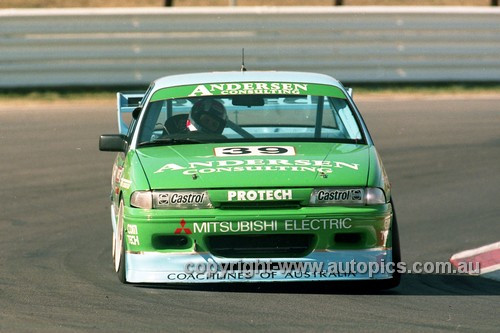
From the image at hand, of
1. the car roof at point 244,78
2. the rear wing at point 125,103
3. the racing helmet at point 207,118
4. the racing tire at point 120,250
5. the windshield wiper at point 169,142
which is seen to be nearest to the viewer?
the racing tire at point 120,250

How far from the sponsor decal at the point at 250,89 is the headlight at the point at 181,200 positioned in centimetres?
149

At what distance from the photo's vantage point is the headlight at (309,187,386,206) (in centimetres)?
739

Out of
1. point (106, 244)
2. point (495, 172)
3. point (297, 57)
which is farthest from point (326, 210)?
point (297, 57)

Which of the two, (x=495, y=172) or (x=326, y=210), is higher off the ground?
(x=326, y=210)

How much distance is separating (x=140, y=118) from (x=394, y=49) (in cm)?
1058

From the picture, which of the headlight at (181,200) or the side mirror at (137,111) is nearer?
the headlight at (181,200)

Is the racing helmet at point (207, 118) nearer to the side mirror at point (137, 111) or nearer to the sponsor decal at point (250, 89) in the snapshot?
the sponsor decal at point (250, 89)

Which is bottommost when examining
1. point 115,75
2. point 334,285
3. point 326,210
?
point 115,75

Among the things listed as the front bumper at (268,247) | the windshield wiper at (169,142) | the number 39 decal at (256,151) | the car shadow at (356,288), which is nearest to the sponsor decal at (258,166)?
the number 39 decal at (256,151)

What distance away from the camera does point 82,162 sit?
1337 centimetres

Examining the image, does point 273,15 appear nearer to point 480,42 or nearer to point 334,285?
point 480,42

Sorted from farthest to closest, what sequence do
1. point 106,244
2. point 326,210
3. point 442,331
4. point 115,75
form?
1. point 115,75
2. point 106,244
3. point 326,210
4. point 442,331

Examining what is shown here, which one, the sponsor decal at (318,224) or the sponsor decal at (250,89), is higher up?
the sponsor decal at (250,89)

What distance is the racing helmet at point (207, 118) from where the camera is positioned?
8.65m
